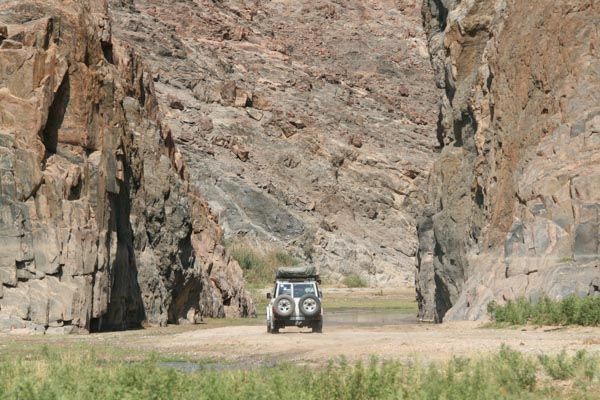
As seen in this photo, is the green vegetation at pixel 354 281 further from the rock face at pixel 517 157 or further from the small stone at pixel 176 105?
the rock face at pixel 517 157

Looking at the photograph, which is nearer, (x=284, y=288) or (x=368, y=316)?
(x=284, y=288)

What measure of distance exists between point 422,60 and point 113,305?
5201 inches

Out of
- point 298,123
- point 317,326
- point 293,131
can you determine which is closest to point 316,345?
point 317,326

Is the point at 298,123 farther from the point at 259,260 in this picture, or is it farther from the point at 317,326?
the point at 317,326

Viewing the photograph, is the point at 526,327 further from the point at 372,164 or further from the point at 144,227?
the point at 372,164

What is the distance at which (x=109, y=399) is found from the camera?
47.8 feet

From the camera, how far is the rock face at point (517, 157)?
3797 centimetres

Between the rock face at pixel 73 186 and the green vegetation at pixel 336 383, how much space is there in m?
20.8

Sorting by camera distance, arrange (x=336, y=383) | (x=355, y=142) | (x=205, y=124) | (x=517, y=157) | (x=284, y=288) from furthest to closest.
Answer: (x=355, y=142) < (x=205, y=124) < (x=517, y=157) < (x=284, y=288) < (x=336, y=383)

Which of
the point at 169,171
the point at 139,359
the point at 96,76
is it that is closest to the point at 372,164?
the point at 169,171

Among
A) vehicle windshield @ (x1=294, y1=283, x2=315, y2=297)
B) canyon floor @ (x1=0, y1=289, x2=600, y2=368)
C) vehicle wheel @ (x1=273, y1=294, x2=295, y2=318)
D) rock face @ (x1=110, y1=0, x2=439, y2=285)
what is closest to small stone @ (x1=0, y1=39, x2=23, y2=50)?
canyon floor @ (x1=0, y1=289, x2=600, y2=368)

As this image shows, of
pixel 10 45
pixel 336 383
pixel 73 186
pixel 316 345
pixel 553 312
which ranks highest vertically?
pixel 10 45

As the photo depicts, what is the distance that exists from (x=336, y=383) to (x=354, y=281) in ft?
293

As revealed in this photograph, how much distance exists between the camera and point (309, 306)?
3559 centimetres
